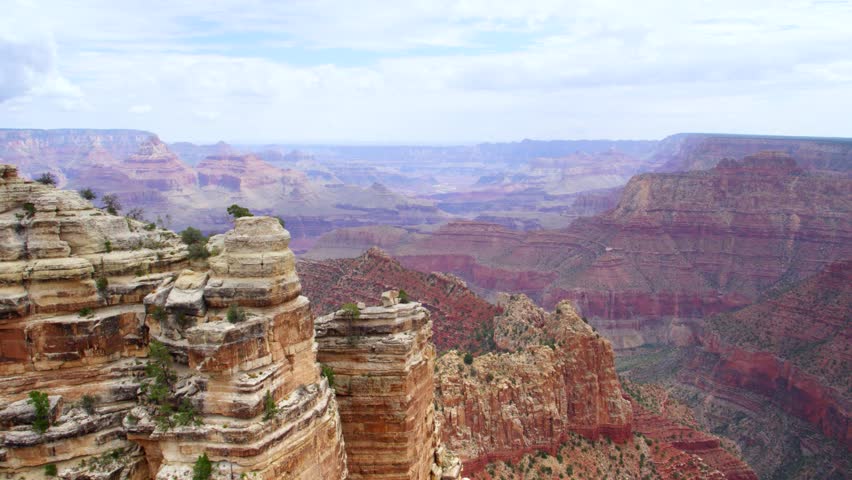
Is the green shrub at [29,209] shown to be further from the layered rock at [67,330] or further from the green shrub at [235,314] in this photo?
the green shrub at [235,314]

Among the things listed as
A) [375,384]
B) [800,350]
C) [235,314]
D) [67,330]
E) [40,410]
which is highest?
[235,314]

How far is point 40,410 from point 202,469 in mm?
5364

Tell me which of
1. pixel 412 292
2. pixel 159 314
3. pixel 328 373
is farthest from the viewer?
pixel 412 292

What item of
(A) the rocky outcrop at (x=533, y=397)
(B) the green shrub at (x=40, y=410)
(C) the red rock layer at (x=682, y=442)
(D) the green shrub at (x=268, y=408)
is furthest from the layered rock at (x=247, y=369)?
(C) the red rock layer at (x=682, y=442)

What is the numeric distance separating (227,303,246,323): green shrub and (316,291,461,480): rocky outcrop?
230 inches

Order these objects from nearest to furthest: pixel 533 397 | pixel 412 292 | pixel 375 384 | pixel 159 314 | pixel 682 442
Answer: pixel 159 314
pixel 375 384
pixel 533 397
pixel 682 442
pixel 412 292

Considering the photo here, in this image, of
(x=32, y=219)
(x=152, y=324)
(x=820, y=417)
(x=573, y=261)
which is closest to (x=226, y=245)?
(x=152, y=324)

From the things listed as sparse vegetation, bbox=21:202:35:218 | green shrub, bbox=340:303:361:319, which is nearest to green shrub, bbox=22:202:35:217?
sparse vegetation, bbox=21:202:35:218

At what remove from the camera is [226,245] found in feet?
68.5

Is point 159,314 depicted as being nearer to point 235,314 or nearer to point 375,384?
point 235,314

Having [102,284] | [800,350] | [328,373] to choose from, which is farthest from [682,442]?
[102,284]

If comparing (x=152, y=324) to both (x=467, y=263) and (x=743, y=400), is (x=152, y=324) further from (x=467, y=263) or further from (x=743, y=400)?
(x=467, y=263)

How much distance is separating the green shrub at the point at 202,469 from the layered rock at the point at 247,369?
317mm

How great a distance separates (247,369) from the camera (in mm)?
19500
